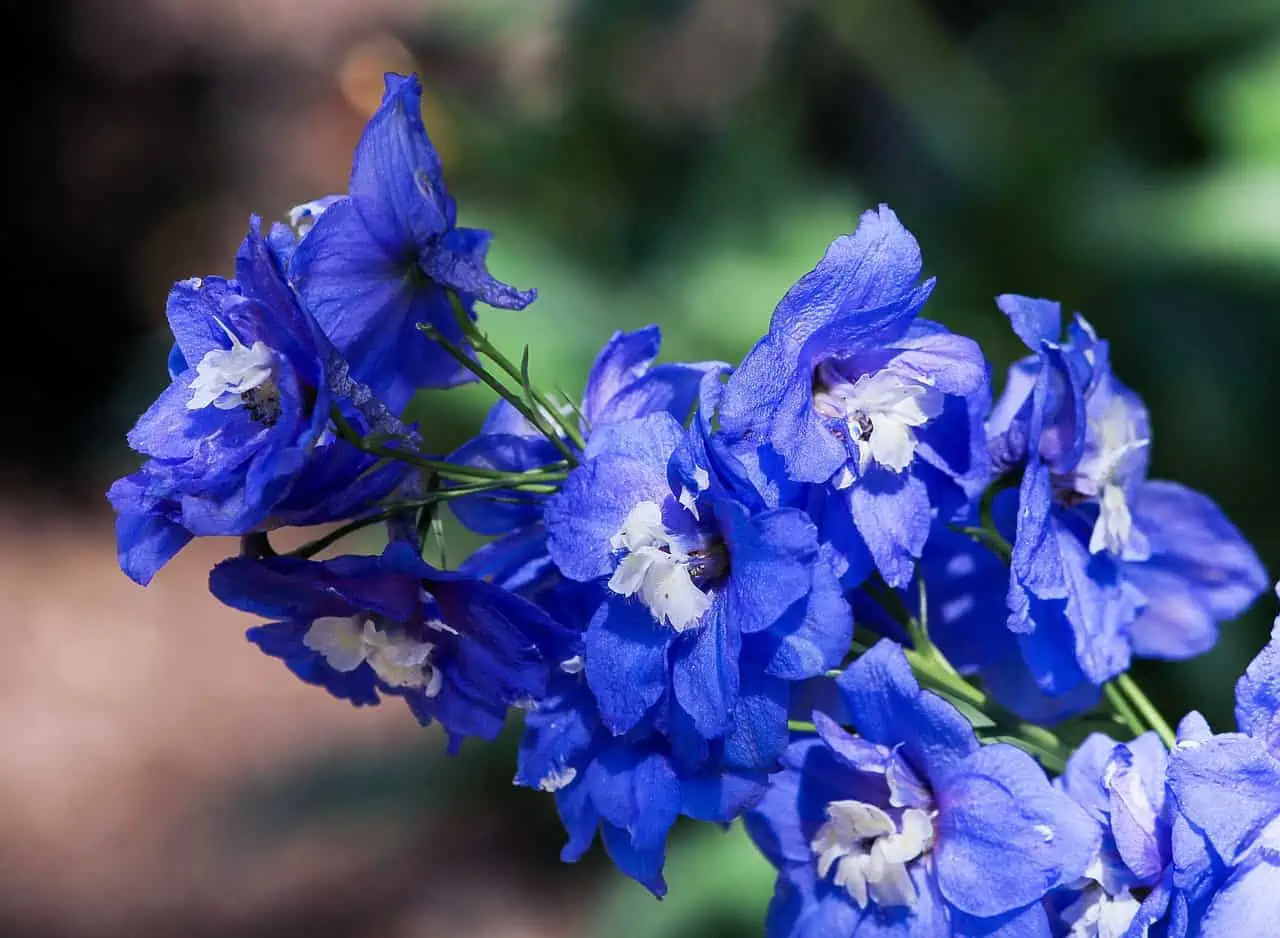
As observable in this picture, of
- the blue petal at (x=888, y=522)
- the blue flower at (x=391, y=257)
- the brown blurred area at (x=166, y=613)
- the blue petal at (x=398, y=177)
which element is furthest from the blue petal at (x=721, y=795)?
the brown blurred area at (x=166, y=613)

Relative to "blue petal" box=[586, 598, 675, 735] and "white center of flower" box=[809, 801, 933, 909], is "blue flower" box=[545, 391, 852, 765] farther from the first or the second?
"white center of flower" box=[809, 801, 933, 909]

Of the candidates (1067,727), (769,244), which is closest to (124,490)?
(1067,727)

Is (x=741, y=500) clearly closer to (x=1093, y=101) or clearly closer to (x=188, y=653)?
(x=1093, y=101)

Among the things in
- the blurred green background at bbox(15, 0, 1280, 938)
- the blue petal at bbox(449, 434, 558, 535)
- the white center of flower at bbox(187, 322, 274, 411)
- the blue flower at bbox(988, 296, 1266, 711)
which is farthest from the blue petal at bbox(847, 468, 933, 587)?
the blurred green background at bbox(15, 0, 1280, 938)

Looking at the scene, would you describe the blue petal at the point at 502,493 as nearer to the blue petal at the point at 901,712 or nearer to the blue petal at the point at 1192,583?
the blue petal at the point at 901,712

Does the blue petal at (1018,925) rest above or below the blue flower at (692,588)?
below
